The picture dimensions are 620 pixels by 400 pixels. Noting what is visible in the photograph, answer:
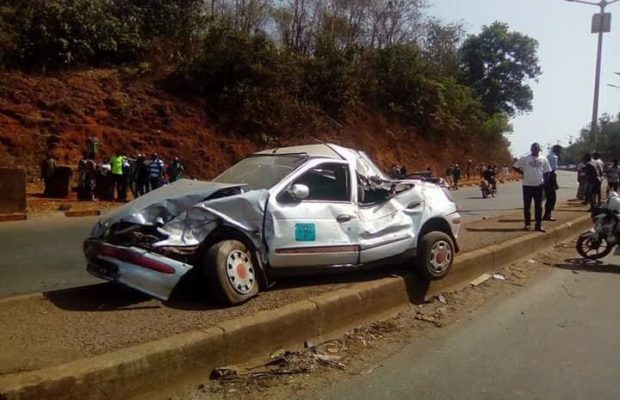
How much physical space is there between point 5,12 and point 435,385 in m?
25.9

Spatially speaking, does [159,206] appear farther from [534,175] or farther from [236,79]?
[236,79]

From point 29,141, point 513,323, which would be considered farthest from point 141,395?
point 29,141

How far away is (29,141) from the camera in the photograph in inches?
867

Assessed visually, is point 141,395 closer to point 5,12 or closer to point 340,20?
point 5,12

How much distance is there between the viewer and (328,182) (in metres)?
6.30

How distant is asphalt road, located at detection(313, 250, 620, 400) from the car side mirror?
5.55 feet

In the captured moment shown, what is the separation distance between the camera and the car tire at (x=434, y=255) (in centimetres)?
670

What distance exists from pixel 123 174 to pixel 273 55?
40.2 feet

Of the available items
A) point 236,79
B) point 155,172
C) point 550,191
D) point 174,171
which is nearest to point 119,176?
point 155,172

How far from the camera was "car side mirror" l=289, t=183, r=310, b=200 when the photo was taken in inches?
221

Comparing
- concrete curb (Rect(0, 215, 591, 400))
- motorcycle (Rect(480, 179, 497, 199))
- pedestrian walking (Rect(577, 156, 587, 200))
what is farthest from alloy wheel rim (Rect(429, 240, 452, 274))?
motorcycle (Rect(480, 179, 497, 199))

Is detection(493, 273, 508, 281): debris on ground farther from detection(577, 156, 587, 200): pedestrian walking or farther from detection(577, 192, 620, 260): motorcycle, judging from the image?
detection(577, 156, 587, 200): pedestrian walking

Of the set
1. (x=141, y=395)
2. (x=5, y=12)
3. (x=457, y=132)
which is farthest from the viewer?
(x=457, y=132)

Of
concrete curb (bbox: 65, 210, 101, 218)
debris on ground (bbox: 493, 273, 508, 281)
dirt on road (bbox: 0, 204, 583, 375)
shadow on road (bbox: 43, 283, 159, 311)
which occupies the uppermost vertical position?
shadow on road (bbox: 43, 283, 159, 311)
